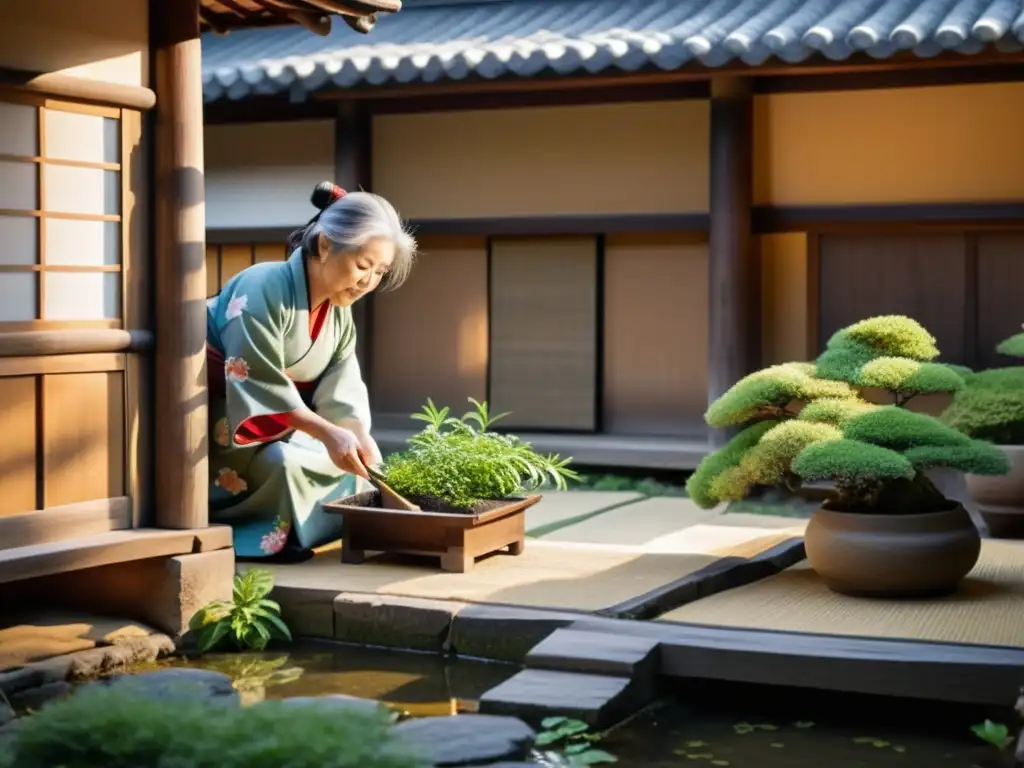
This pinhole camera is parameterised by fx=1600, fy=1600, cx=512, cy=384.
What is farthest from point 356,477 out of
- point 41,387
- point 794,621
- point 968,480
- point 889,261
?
point 889,261

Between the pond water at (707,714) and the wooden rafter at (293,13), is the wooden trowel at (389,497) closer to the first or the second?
the pond water at (707,714)

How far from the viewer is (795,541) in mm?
8797

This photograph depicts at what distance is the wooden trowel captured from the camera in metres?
8.09

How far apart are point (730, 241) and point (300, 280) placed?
13.2 ft

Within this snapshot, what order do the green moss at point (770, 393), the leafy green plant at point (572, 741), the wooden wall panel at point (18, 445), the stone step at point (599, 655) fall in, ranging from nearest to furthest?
the leafy green plant at point (572, 741), the stone step at point (599, 655), the wooden wall panel at point (18, 445), the green moss at point (770, 393)

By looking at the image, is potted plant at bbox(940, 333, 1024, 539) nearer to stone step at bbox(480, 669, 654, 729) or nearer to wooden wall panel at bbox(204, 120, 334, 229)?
stone step at bbox(480, 669, 654, 729)

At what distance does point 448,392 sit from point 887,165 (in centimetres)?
393

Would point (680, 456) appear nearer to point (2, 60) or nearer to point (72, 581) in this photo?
point (72, 581)

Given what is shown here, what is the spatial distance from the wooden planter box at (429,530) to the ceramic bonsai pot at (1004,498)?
2944 millimetres

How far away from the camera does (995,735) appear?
560 centimetres

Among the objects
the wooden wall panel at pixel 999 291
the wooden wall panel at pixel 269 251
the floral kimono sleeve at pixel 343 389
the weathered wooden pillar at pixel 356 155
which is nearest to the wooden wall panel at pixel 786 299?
the wooden wall panel at pixel 999 291

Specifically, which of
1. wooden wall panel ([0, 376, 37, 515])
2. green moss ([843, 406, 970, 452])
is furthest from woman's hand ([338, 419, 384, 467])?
green moss ([843, 406, 970, 452])

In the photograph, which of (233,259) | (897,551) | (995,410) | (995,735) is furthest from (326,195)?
(233,259)

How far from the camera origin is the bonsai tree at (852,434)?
7.04 m
